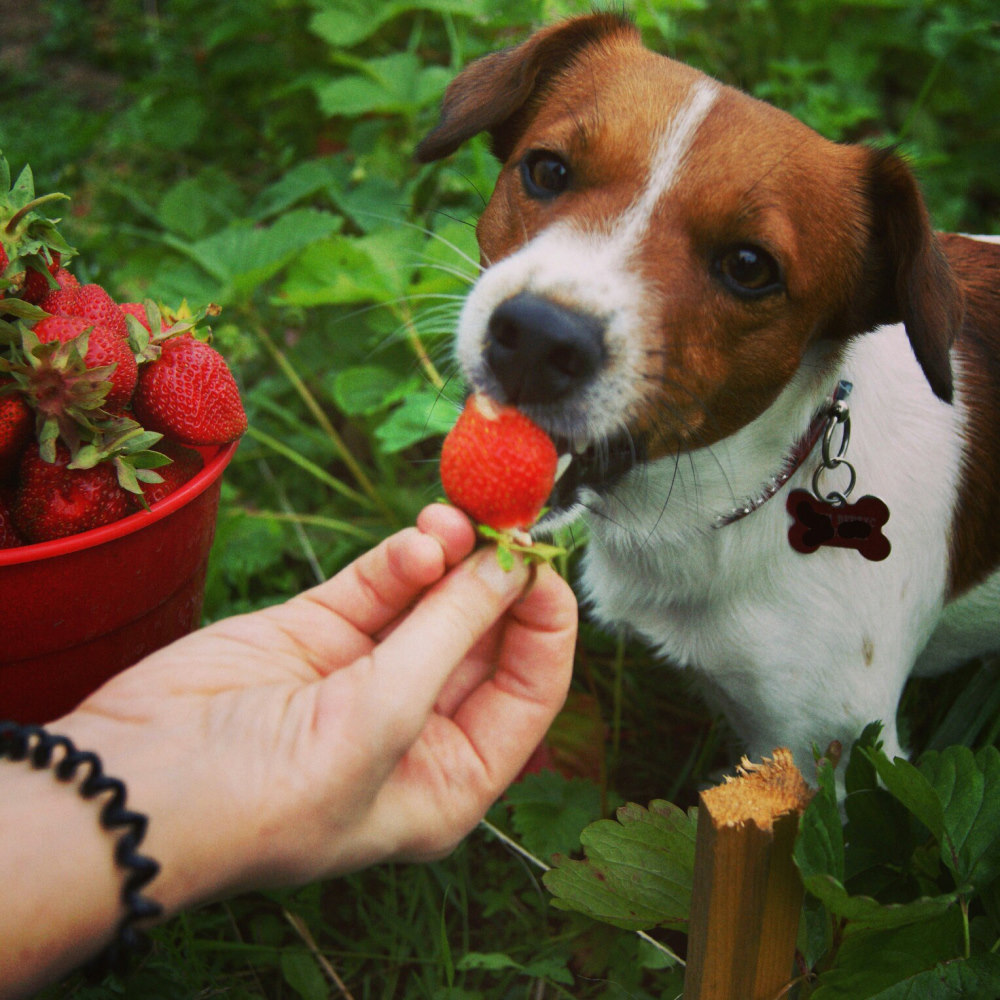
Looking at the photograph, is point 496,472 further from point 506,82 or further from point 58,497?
point 506,82

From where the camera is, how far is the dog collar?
1735 millimetres

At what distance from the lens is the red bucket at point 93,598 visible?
4.89ft

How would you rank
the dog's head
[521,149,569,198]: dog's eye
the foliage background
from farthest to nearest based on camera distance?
the foliage background, [521,149,569,198]: dog's eye, the dog's head

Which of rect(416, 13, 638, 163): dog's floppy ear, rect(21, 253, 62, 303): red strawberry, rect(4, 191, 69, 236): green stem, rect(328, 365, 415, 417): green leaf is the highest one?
rect(416, 13, 638, 163): dog's floppy ear

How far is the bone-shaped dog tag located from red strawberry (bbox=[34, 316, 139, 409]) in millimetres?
1204

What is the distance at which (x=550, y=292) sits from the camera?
1.38m

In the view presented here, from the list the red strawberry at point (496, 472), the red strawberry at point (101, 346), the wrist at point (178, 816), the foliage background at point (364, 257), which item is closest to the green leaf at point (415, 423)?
the foliage background at point (364, 257)

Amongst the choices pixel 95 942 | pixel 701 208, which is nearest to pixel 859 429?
pixel 701 208

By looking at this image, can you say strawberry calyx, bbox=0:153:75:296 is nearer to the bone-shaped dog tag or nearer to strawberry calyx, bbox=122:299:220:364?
strawberry calyx, bbox=122:299:220:364

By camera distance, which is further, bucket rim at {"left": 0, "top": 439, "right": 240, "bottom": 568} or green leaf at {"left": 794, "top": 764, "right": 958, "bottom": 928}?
bucket rim at {"left": 0, "top": 439, "right": 240, "bottom": 568}

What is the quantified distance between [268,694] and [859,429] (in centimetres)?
123

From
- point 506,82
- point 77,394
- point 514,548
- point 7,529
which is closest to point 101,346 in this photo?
point 77,394

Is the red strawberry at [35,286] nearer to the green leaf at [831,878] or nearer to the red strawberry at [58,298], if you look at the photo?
the red strawberry at [58,298]

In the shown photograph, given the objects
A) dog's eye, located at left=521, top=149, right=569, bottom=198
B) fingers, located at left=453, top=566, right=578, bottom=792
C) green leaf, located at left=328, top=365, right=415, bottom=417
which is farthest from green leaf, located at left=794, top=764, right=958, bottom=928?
green leaf, located at left=328, top=365, right=415, bottom=417
